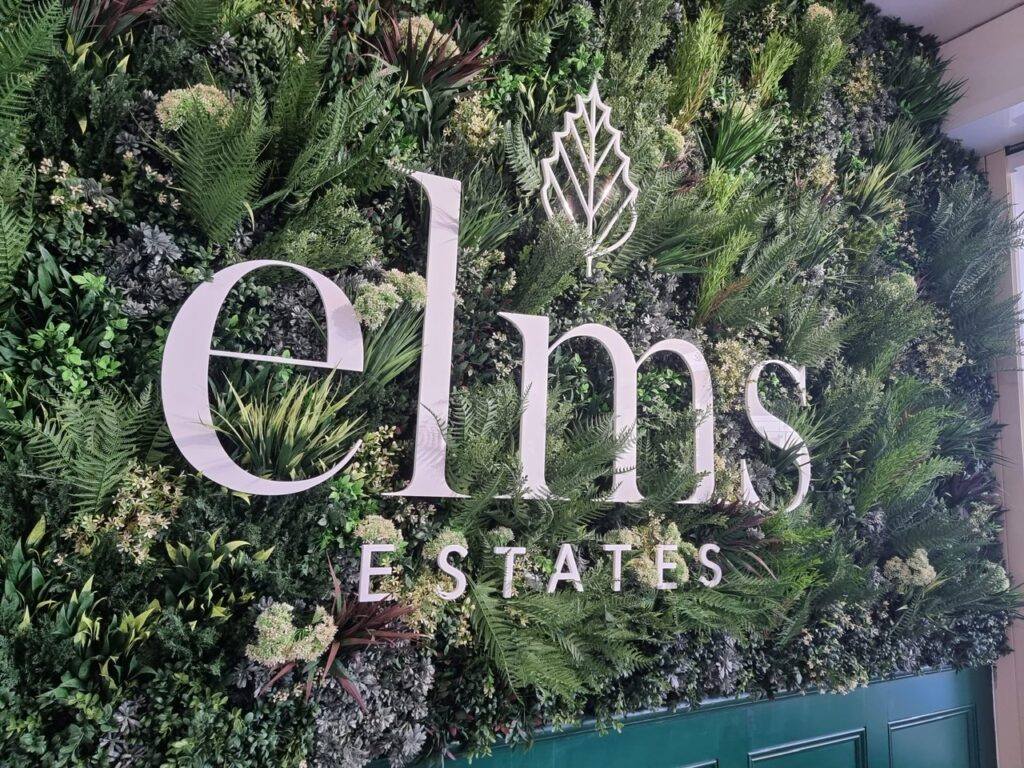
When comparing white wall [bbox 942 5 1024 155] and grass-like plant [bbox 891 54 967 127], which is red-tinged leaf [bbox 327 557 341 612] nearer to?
grass-like plant [bbox 891 54 967 127]

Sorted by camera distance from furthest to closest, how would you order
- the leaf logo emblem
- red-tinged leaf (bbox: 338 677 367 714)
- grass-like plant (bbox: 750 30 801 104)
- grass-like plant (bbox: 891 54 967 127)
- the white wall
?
grass-like plant (bbox: 891 54 967 127) < the white wall < grass-like plant (bbox: 750 30 801 104) < the leaf logo emblem < red-tinged leaf (bbox: 338 677 367 714)

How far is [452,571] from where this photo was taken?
1.55 meters

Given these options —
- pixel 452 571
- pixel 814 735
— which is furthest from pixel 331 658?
pixel 814 735

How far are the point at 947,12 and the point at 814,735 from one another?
2839 millimetres

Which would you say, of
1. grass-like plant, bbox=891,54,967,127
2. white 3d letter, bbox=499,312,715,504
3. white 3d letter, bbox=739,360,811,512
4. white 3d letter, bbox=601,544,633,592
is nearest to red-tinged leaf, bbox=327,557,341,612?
white 3d letter, bbox=499,312,715,504

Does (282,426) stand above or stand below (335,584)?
above

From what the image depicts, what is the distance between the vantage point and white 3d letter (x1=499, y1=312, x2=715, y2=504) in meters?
1.69

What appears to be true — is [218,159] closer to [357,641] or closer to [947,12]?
[357,641]

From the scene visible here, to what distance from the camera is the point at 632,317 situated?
1.93 m

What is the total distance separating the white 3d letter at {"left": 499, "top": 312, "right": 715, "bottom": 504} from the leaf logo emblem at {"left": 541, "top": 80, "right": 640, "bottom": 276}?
0.79 feet

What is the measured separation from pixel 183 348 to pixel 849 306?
2194mm

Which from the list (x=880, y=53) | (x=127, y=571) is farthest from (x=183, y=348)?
(x=880, y=53)

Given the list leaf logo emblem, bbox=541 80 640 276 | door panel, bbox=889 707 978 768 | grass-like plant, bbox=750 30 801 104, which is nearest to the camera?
leaf logo emblem, bbox=541 80 640 276

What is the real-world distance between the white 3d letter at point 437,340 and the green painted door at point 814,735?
0.70 m
